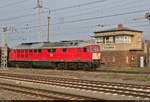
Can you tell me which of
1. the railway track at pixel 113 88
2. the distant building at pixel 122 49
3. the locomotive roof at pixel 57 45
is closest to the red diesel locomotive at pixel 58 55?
the locomotive roof at pixel 57 45

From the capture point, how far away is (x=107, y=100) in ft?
33.1

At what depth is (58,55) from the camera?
1204 inches

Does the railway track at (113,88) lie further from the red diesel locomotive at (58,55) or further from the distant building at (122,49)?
the distant building at (122,49)

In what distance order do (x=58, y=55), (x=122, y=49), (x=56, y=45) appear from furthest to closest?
1. (x=122, y=49)
2. (x=56, y=45)
3. (x=58, y=55)

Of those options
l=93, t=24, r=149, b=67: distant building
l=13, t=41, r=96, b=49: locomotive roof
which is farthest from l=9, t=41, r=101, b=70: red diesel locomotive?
l=93, t=24, r=149, b=67: distant building

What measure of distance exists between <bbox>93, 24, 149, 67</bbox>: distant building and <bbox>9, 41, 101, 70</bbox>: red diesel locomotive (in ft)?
42.3

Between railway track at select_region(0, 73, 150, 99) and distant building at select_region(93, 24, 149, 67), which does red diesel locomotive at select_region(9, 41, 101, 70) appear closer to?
railway track at select_region(0, 73, 150, 99)

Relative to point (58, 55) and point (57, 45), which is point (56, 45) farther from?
point (58, 55)

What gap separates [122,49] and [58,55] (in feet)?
54.7

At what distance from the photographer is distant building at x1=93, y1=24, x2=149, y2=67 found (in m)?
41.2

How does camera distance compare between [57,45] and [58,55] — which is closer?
[58,55]

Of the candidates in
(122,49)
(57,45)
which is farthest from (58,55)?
(122,49)

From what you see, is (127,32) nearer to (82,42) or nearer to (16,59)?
(82,42)

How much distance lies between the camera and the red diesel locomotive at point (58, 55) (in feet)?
Answer: 91.6
